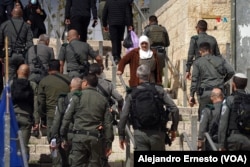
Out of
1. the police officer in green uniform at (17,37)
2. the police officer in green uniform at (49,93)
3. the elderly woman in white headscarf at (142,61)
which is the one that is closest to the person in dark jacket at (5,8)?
the police officer in green uniform at (17,37)

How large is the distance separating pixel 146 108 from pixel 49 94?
96.0 inches

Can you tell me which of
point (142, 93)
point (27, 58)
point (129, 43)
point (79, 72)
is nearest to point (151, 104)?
point (142, 93)

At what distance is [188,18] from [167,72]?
1337mm

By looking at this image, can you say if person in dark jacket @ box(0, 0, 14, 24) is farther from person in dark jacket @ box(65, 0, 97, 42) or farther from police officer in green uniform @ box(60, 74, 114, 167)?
police officer in green uniform @ box(60, 74, 114, 167)

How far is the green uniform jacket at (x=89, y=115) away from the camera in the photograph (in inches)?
481

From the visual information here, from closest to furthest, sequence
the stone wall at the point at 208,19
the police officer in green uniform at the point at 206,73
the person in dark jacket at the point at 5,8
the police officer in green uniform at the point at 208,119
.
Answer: the police officer in green uniform at the point at 208,119 < the police officer in green uniform at the point at 206,73 < the person in dark jacket at the point at 5,8 < the stone wall at the point at 208,19

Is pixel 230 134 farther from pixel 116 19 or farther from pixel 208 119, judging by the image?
pixel 116 19

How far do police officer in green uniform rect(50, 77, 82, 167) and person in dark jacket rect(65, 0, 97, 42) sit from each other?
17.1ft

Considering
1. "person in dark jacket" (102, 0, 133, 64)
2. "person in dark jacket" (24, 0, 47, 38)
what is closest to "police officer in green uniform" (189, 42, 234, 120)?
"person in dark jacket" (102, 0, 133, 64)

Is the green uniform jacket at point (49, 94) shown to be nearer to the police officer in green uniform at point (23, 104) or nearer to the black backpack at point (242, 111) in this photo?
the police officer in green uniform at point (23, 104)

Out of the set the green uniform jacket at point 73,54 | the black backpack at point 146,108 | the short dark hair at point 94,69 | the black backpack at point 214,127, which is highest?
the green uniform jacket at point 73,54

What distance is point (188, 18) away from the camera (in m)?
20.2

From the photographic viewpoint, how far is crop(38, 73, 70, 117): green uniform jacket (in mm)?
13805

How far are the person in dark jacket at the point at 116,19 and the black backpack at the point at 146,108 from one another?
20.3ft
